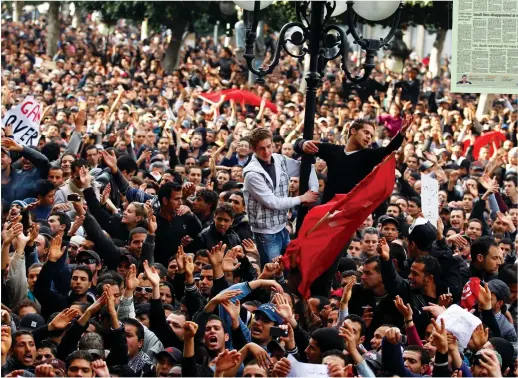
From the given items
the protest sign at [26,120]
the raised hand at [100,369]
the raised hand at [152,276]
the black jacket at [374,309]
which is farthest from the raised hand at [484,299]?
the protest sign at [26,120]

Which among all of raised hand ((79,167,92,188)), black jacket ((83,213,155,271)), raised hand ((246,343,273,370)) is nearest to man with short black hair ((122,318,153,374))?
raised hand ((246,343,273,370))

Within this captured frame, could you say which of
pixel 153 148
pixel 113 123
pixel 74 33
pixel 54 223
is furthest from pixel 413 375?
pixel 74 33

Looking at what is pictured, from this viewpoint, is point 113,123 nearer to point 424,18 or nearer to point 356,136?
Result: point 356,136

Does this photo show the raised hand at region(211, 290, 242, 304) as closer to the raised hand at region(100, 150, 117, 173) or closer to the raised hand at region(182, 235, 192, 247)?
the raised hand at region(182, 235, 192, 247)

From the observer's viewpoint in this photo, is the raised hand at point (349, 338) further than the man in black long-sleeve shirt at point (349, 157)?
No

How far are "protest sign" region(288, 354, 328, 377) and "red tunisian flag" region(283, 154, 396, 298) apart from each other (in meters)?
1.91

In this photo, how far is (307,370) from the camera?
679 centimetres

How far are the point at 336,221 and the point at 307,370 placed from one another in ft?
6.78

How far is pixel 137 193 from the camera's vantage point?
39.7ft

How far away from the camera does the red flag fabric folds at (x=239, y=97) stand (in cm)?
2170

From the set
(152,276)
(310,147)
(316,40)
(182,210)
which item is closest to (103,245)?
(182,210)

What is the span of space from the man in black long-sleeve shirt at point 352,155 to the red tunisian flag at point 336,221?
0.18m

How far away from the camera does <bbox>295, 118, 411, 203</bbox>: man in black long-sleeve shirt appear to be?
8836 millimetres

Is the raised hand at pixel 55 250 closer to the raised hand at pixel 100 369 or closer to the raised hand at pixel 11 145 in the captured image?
the raised hand at pixel 100 369
